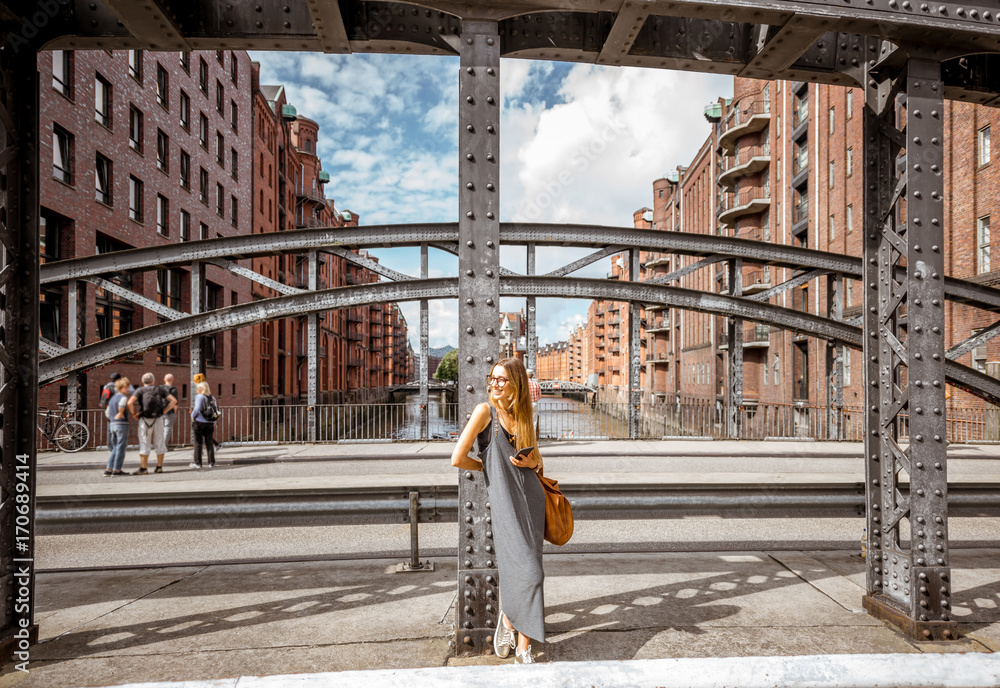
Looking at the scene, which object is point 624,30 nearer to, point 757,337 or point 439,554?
point 439,554

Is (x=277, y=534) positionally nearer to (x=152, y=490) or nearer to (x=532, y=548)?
(x=152, y=490)

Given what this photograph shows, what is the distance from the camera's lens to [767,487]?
466 cm

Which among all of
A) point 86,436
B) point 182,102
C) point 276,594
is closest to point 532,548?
point 276,594

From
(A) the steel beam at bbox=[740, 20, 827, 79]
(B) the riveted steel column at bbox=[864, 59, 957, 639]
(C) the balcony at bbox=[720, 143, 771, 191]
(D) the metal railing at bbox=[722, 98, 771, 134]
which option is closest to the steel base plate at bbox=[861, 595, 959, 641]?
(B) the riveted steel column at bbox=[864, 59, 957, 639]

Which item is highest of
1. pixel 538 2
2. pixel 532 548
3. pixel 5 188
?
pixel 538 2

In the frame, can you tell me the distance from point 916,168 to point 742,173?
35964 millimetres

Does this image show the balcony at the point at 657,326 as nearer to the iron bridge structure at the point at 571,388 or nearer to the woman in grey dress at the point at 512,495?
the iron bridge structure at the point at 571,388

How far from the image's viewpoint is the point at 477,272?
139 inches

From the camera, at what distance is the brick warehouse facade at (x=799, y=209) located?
1995 centimetres

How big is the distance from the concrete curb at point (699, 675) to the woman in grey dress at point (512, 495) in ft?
0.82

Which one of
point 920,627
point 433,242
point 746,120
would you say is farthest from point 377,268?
point 746,120

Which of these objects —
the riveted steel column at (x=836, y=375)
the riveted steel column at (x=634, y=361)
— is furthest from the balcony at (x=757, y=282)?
the riveted steel column at (x=634, y=361)

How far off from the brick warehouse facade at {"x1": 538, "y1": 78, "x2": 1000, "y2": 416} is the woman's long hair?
1456 centimetres

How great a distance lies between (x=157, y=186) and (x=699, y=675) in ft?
92.6
